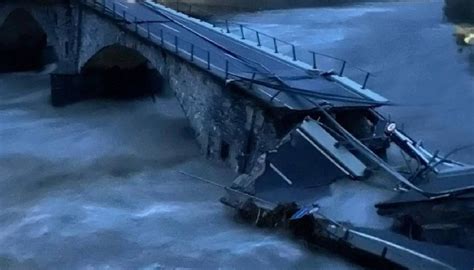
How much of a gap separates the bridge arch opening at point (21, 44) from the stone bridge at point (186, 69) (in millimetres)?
62

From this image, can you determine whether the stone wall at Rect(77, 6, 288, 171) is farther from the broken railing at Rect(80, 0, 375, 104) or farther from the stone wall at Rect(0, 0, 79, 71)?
the stone wall at Rect(0, 0, 79, 71)

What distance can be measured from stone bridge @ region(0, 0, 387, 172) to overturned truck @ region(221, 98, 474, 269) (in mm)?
1239

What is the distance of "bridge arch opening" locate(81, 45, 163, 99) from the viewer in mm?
41438

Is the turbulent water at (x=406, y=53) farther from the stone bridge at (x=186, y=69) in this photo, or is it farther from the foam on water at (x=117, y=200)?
the foam on water at (x=117, y=200)

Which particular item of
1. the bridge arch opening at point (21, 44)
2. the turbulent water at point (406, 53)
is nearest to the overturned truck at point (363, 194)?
the turbulent water at point (406, 53)

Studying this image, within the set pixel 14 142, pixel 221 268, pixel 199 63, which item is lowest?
pixel 14 142

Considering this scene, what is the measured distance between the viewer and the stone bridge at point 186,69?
27312mm

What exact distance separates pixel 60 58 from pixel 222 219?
70.0 ft

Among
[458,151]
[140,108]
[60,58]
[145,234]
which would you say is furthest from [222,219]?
[60,58]

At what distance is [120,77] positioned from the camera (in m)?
41.8

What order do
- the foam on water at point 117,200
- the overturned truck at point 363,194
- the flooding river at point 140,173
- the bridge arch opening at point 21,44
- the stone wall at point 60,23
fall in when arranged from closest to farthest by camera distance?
the overturned truck at point 363,194 < the foam on water at point 117,200 < the flooding river at point 140,173 < the stone wall at point 60,23 < the bridge arch opening at point 21,44

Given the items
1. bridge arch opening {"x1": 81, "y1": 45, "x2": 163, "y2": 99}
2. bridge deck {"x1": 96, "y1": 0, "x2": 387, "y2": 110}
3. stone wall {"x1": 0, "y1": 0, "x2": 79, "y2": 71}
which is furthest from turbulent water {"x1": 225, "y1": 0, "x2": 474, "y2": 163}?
stone wall {"x1": 0, "y1": 0, "x2": 79, "y2": 71}

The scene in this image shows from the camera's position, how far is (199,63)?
101 ft

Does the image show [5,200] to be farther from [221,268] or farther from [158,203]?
[221,268]
